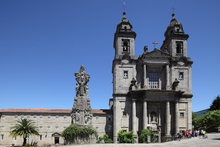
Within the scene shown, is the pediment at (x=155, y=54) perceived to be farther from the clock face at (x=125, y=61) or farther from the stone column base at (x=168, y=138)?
the stone column base at (x=168, y=138)

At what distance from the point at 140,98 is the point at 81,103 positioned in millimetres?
16539

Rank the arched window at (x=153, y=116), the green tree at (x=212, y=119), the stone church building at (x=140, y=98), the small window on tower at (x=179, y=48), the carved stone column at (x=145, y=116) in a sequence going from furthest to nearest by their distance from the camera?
the green tree at (x=212, y=119), the small window on tower at (x=179, y=48), the arched window at (x=153, y=116), the stone church building at (x=140, y=98), the carved stone column at (x=145, y=116)

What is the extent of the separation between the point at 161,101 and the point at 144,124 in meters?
5.20

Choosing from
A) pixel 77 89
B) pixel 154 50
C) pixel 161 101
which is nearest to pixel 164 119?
pixel 161 101

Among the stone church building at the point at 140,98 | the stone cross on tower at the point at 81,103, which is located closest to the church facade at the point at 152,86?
the stone church building at the point at 140,98

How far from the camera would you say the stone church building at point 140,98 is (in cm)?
4369

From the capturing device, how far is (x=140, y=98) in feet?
145

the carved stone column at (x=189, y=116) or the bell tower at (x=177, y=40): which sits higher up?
the bell tower at (x=177, y=40)

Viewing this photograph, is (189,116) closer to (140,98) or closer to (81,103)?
(140,98)

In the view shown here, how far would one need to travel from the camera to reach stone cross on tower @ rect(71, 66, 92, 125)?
97.4 ft

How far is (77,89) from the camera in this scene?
30609 mm

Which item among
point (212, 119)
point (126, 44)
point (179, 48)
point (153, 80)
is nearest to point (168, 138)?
point (153, 80)

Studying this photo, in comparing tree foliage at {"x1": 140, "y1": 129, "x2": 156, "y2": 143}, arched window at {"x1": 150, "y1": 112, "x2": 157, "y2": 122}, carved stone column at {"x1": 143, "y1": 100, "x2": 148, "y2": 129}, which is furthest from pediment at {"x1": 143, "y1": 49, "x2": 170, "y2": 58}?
tree foliage at {"x1": 140, "y1": 129, "x2": 156, "y2": 143}

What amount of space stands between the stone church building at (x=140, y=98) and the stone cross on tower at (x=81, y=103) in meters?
14.4
